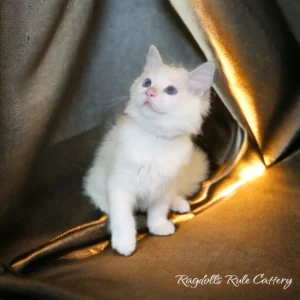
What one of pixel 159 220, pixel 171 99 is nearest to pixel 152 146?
pixel 171 99

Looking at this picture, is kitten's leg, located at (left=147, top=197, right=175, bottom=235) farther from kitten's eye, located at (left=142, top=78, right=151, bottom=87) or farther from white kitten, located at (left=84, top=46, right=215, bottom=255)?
kitten's eye, located at (left=142, top=78, right=151, bottom=87)

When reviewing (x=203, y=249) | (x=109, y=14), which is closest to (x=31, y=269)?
(x=203, y=249)

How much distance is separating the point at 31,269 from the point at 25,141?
0.36 metres

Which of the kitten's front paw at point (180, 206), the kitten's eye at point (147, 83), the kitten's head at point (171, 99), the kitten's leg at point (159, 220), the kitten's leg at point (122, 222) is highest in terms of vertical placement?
the kitten's eye at point (147, 83)

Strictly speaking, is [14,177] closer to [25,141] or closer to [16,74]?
[25,141]

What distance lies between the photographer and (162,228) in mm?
1319

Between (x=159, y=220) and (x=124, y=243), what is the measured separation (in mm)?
167

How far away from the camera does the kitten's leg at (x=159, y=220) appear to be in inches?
51.9

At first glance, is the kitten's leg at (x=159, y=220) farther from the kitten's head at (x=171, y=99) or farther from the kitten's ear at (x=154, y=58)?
the kitten's ear at (x=154, y=58)

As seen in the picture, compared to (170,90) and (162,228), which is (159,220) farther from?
(170,90)

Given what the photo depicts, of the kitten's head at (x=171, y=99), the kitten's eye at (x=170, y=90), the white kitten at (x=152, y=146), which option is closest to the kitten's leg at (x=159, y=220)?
→ the white kitten at (x=152, y=146)

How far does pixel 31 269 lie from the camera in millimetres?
1165

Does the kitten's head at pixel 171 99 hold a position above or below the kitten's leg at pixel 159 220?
above

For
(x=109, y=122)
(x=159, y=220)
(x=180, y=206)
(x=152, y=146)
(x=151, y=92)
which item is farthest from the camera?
(x=109, y=122)
